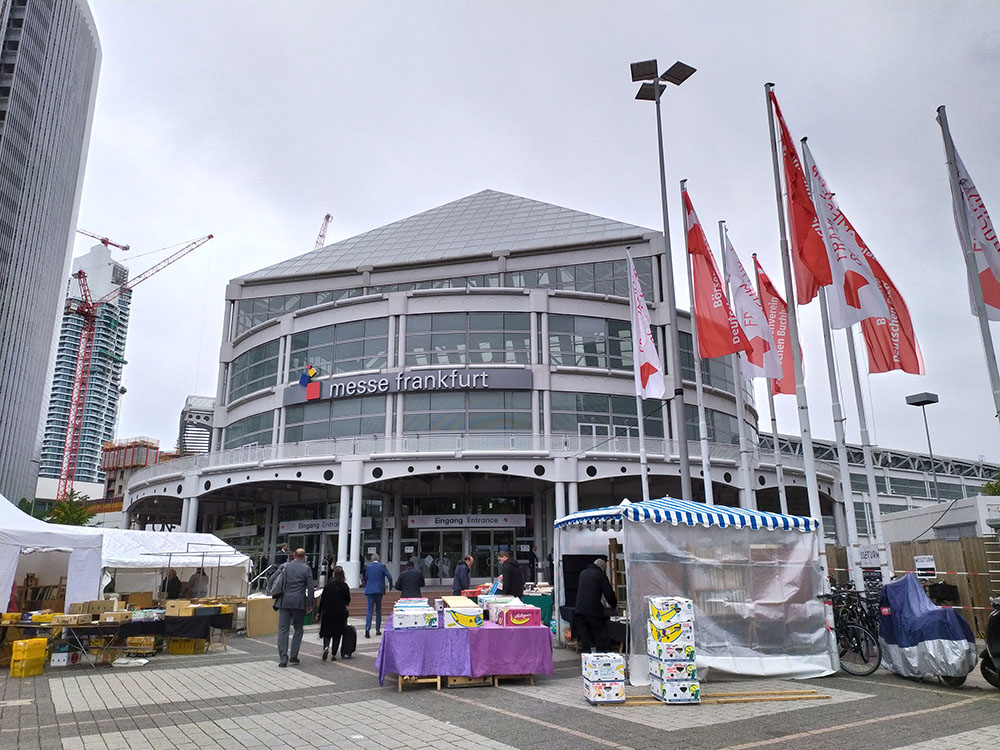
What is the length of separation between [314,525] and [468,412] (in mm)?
9763

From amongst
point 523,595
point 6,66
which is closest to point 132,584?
point 523,595

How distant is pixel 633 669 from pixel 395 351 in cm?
2492

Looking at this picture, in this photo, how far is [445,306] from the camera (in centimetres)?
3328

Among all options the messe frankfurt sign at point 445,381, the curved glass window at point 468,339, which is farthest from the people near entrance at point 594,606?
the curved glass window at point 468,339

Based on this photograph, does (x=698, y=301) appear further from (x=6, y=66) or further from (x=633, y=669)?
(x=6, y=66)

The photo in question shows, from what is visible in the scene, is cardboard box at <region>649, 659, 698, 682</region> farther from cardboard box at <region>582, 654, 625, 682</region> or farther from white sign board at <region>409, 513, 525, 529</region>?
white sign board at <region>409, 513, 525, 529</region>

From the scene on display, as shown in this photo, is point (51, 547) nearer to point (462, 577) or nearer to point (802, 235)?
point (462, 577)

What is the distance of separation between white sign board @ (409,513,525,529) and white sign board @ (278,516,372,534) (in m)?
2.29

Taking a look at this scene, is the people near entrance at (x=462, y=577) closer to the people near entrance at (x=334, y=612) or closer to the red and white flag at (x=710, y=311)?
the people near entrance at (x=334, y=612)

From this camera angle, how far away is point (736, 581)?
1062 cm

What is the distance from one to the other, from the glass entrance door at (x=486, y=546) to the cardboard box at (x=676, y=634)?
23.0m

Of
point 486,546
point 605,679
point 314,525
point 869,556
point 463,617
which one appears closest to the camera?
point 605,679

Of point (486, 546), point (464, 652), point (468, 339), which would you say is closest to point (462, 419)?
point (468, 339)

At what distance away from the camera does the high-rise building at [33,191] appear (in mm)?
78500
